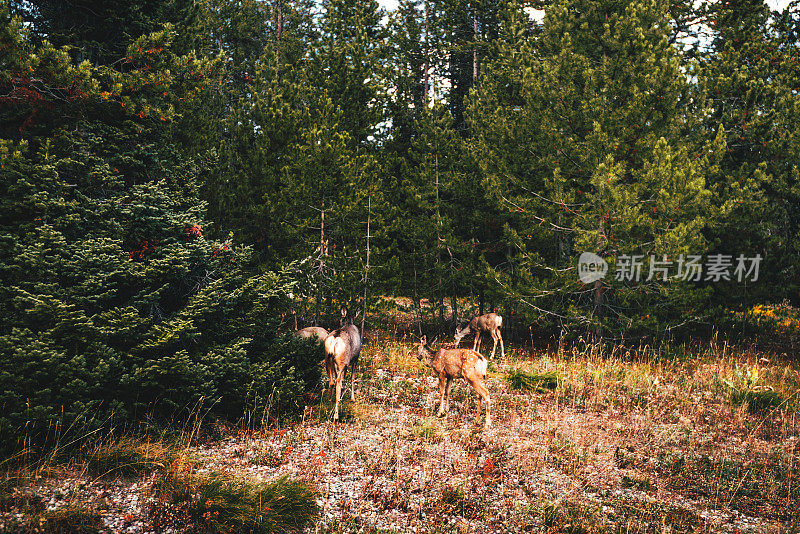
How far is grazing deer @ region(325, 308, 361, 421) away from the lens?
295 inches

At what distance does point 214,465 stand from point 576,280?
9348 millimetres

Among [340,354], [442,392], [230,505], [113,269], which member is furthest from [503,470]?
[113,269]

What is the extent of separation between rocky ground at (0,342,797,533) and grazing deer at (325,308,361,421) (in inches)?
17.9

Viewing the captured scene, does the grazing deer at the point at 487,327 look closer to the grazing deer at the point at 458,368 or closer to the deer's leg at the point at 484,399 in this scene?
the grazing deer at the point at 458,368

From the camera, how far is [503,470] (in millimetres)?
5824

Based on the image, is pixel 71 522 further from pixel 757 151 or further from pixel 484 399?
pixel 757 151

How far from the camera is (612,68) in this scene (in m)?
11.2

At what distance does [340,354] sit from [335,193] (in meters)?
4.85

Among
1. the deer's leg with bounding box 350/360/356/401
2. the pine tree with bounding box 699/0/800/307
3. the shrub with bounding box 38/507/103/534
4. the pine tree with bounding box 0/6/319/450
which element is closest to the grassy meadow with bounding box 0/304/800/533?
the shrub with bounding box 38/507/103/534

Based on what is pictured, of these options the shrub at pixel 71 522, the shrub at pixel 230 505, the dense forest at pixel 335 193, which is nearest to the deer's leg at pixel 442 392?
the dense forest at pixel 335 193

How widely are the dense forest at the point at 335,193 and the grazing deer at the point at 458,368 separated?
2.24m

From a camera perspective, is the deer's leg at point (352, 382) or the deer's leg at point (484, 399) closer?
the deer's leg at point (484, 399)

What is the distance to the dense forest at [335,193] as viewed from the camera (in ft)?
18.3

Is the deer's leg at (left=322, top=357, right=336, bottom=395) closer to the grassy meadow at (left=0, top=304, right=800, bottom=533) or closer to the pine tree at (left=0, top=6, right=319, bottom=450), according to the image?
the grassy meadow at (left=0, top=304, right=800, bottom=533)
